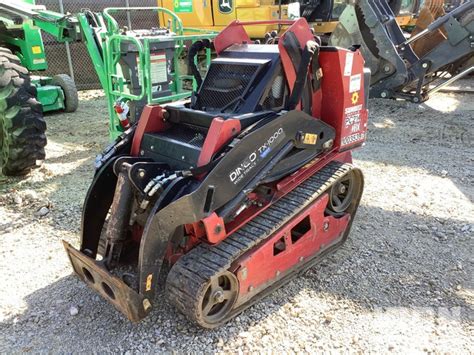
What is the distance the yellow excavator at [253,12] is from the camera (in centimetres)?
832

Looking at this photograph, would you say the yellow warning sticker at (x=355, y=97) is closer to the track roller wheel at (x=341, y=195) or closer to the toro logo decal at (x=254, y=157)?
the track roller wheel at (x=341, y=195)

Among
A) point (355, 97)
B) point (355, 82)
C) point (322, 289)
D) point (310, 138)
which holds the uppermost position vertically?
point (355, 82)

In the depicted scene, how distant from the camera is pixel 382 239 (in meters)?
3.91

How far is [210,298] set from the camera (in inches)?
108

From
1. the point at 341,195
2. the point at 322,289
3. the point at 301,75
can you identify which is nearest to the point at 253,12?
the point at 341,195

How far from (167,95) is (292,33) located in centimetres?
315

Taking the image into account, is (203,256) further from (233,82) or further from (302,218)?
(233,82)

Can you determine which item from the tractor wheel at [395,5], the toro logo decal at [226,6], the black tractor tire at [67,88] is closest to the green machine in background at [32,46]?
the black tractor tire at [67,88]

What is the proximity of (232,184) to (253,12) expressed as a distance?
6.35 meters

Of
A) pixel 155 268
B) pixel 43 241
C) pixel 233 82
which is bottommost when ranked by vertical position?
pixel 43 241

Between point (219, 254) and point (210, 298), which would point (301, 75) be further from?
point (210, 298)

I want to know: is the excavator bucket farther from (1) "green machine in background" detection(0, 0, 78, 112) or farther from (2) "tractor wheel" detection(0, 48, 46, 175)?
(2) "tractor wheel" detection(0, 48, 46, 175)

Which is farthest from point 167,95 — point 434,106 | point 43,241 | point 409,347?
point 434,106

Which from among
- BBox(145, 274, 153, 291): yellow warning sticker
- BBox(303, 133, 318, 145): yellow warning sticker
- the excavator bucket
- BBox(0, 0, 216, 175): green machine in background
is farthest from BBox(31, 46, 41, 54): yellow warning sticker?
BBox(145, 274, 153, 291): yellow warning sticker
